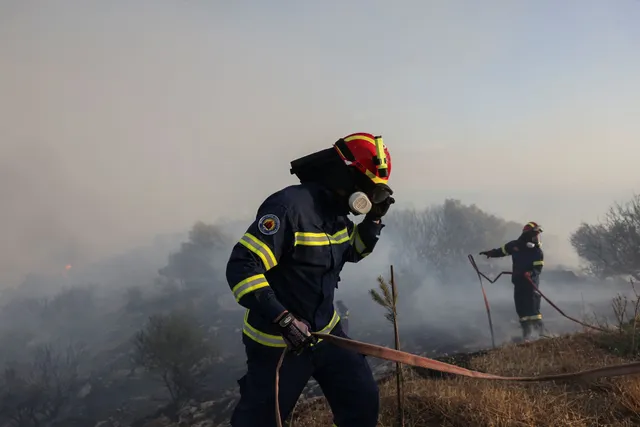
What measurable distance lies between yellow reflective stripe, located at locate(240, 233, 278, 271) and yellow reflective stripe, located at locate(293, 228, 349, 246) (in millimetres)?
199

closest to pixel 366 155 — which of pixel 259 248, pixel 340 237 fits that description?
pixel 340 237

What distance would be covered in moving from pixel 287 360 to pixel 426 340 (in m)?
19.1

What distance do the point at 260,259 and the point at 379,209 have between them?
3.35 feet

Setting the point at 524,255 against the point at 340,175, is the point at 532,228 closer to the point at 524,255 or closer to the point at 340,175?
the point at 524,255

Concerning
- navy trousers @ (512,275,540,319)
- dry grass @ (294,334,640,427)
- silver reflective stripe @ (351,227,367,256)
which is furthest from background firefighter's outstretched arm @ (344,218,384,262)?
navy trousers @ (512,275,540,319)

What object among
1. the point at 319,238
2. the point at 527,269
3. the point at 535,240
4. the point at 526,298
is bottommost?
the point at 526,298

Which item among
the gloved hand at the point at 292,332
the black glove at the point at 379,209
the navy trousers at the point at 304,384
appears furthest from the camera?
the black glove at the point at 379,209

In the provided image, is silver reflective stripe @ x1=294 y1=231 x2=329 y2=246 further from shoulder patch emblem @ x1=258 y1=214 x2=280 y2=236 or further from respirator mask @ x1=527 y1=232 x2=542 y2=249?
respirator mask @ x1=527 y1=232 x2=542 y2=249

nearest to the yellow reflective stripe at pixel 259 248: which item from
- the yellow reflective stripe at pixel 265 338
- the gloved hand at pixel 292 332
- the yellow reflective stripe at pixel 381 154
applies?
the gloved hand at pixel 292 332

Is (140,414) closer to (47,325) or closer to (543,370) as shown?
(543,370)

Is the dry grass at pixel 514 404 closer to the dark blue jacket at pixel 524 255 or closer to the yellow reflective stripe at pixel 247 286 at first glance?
the yellow reflective stripe at pixel 247 286

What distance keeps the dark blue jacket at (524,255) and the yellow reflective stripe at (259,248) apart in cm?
792

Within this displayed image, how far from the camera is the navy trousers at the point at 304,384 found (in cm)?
255

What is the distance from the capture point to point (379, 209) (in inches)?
122
